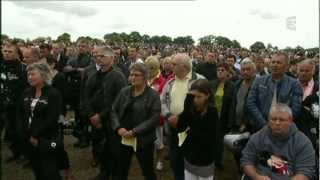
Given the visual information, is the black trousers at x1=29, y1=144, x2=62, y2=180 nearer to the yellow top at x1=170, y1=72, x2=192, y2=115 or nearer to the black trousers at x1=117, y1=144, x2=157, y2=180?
the black trousers at x1=117, y1=144, x2=157, y2=180

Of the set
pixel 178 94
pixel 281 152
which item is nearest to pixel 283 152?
pixel 281 152

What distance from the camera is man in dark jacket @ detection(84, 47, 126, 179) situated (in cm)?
659

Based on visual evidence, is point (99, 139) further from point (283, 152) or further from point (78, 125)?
point (283, 152)

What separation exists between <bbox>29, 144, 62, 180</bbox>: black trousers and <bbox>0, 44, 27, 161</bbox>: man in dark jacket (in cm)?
157

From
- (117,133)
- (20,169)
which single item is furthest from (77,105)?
(117,133)

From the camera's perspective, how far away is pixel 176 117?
5.60 m

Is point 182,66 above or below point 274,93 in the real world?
above

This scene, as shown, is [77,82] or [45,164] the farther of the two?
[77,82]

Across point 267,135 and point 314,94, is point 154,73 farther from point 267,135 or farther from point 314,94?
point 267,135

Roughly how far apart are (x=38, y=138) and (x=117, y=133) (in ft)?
3.10

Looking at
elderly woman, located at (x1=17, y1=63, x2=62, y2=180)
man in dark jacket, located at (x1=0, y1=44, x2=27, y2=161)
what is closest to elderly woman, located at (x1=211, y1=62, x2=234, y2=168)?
elderly woman, located at (x1=17, y1=63, x2=62, y2=180)

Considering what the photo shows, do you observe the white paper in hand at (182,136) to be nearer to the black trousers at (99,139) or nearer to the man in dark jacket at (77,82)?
the black trousers at (99,139)

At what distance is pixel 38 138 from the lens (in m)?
5.56

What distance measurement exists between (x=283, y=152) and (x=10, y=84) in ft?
14.4
